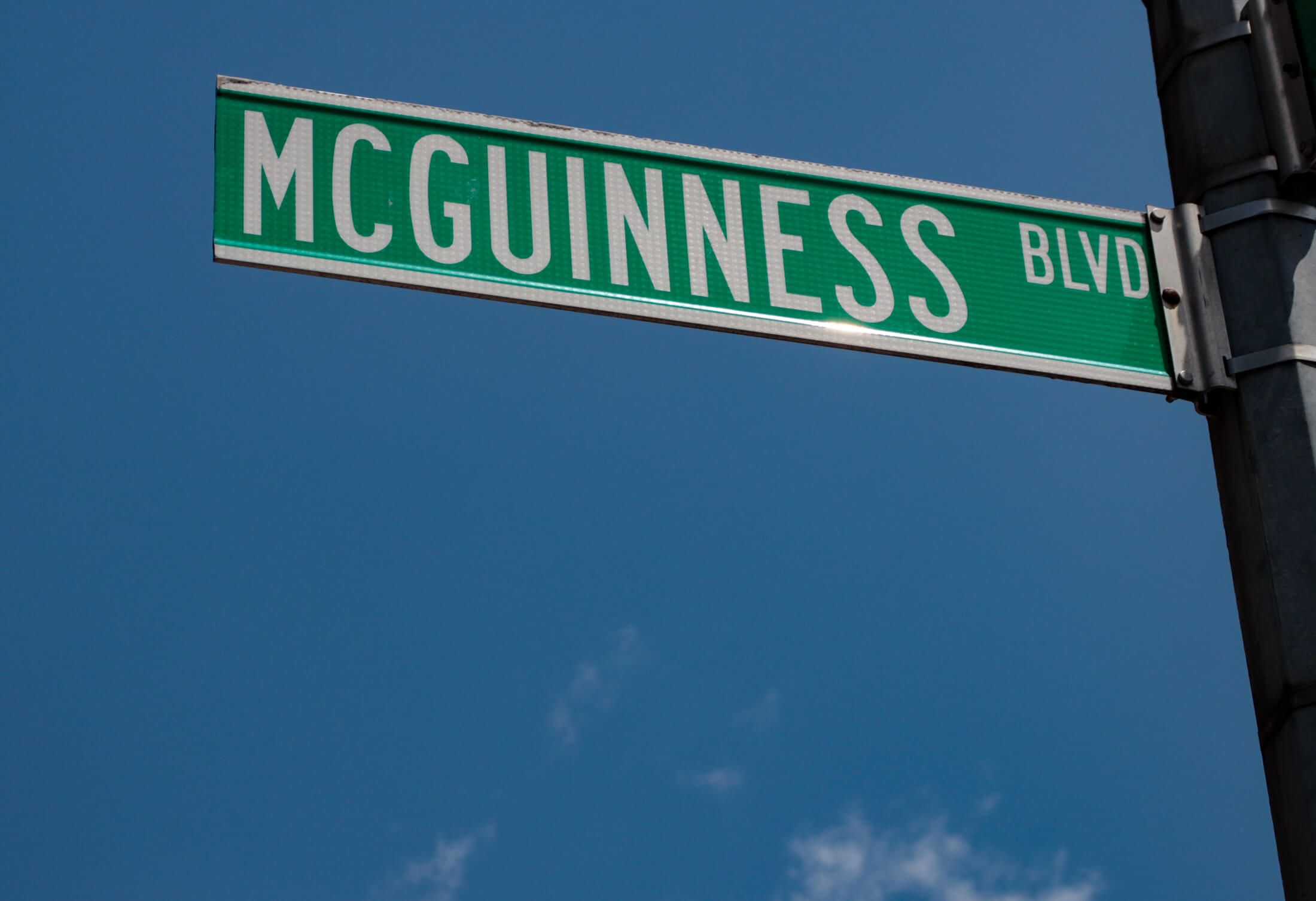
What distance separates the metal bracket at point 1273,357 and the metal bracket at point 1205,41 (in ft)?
2.48

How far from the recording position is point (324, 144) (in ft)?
11.9

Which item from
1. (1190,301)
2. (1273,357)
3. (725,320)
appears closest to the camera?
(1273,357)

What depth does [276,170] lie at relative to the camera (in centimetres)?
354

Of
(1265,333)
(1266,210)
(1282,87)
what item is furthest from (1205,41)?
(1265,333)

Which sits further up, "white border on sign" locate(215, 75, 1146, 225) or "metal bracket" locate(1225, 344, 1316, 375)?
"white border on sign" locate(215, 75, 1146, 225)

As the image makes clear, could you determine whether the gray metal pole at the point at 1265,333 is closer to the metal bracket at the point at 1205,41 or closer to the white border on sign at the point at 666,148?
the metal bracket at the point at 1205,41

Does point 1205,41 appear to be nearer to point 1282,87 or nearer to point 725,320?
point 1282,87

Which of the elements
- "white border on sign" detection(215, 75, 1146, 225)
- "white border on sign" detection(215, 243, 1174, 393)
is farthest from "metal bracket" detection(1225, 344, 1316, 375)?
"white border on sign" detection(215, 75, 1146, 225)

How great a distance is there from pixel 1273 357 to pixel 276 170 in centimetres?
209

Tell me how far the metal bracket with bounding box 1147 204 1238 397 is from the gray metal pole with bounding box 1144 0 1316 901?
0.03 metres

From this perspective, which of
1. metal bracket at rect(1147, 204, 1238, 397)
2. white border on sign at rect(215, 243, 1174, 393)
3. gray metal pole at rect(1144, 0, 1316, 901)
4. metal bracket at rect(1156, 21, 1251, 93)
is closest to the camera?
gray metal pole at rect(1144, 0, 1316, 901)

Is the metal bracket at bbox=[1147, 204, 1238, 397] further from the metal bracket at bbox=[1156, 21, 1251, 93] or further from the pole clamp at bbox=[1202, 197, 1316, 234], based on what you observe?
the metal bracket at bbox=[1156, 21, 1251, 93]

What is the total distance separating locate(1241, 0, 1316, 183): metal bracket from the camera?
3.64m

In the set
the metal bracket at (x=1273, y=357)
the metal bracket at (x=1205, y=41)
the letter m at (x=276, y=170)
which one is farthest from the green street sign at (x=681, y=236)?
the metal bracket at (x=1205, y=41)
